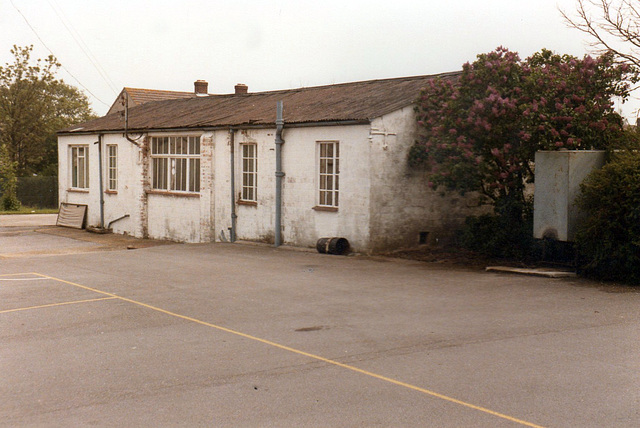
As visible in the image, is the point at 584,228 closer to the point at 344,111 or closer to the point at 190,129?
the point at 344,111

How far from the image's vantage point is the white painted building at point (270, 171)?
59.5 feet

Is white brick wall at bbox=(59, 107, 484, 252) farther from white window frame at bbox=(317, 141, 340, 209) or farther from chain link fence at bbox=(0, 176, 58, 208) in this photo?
chain link fence at bbox=(0, 176, 58, 208)

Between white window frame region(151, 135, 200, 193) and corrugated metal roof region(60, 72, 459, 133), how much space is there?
625 millimetres

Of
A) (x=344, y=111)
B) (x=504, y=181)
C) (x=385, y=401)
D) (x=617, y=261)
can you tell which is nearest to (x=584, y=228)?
(x=617, y=261)

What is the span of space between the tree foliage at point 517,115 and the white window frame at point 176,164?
9754 mm

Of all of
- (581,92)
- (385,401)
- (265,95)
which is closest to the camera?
(385,401)

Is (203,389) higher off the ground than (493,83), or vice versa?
(493,83)

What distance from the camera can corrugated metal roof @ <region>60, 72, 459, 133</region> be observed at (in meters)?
19.0

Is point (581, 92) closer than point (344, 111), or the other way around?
point (581, 92)

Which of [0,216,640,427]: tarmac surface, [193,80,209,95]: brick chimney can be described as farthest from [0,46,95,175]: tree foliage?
[0,216,640,427]: tarmac surface

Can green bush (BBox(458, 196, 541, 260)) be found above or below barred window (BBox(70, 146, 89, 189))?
below

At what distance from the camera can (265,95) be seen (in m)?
26.4

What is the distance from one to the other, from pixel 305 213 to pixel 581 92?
7.64 m

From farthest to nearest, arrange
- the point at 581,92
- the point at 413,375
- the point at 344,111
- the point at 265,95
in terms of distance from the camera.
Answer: the point at 265,95 → the point at 344,111 → the point at 581,92 → the point at 413,375
